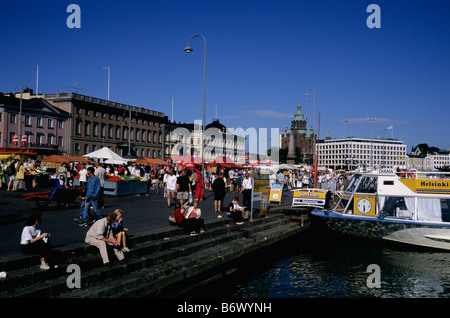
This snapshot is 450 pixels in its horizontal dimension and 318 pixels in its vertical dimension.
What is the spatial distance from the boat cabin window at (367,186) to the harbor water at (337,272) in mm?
2226

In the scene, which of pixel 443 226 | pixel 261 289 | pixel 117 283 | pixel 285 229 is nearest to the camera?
pixel 117 283

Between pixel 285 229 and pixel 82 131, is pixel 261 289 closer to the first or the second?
pixel 285 229

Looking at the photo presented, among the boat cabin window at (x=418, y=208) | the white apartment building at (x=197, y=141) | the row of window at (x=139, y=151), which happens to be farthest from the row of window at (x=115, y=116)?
the boat cabin window at (x=418, y=208)

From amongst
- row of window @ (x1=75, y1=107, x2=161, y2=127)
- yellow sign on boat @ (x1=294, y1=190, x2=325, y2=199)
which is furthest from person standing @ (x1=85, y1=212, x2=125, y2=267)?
row of window @ (x1=75, y1=107, x2=161, y2=127)

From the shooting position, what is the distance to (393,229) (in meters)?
16.8

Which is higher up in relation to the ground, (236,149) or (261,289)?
(236,149)

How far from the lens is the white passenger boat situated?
53.8 ft

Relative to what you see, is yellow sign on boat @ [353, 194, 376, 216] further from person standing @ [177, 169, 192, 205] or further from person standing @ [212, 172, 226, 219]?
person standing @ [177, 169, 192, 205]

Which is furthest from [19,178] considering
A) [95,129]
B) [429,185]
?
[95,129]

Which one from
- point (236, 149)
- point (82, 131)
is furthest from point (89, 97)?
point (236, 149)

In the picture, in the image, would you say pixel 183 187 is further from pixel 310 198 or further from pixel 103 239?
pixel 103 239

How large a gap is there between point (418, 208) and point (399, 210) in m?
0.78
